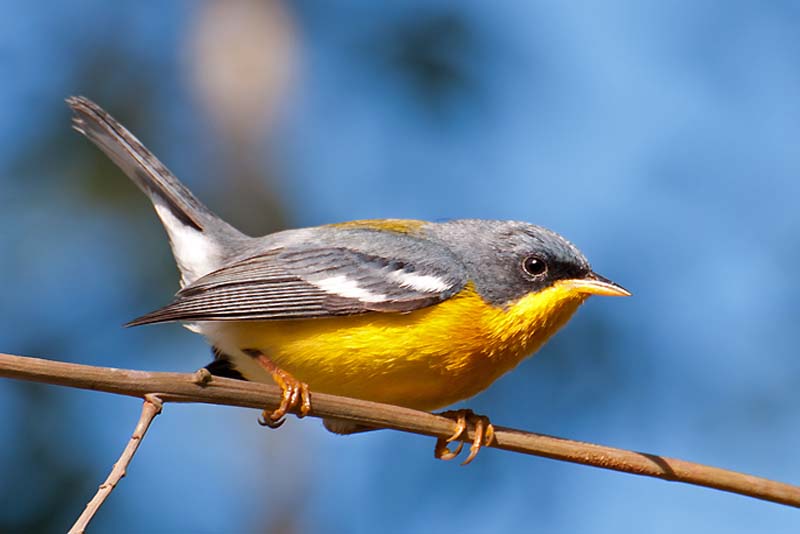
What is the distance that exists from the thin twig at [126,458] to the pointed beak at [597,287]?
2107 millimetres

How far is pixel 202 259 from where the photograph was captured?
4.64 m

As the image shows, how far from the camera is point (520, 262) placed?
4.35m

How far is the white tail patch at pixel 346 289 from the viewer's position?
401 cm

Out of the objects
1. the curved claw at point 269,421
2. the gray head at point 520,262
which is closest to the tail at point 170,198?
the curved claw at point 269,421

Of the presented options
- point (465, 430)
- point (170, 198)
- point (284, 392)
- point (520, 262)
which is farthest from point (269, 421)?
point (170, 198)

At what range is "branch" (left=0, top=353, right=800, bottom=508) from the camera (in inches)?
98.6

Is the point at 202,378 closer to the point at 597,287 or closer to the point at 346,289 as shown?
the point at 346,289

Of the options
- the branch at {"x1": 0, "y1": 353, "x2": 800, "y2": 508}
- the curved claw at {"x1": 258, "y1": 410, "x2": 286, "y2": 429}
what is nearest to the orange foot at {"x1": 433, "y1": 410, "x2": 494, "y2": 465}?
the branch at {"x1": 0, "y1": 353, "x2": 800, "y2": 508}

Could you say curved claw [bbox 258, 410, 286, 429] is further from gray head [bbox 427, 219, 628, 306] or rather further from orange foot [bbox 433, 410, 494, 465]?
gray head [bbox 427, 219, 628, 306]

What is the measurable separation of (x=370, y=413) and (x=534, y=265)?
4.89 feet

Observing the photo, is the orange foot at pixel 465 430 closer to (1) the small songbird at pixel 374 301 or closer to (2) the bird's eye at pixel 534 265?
(1) the small songbird at pixel 374 301

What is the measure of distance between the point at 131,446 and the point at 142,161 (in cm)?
237

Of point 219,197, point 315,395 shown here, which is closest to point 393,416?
point 315,395

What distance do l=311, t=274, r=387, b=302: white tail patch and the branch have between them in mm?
713
